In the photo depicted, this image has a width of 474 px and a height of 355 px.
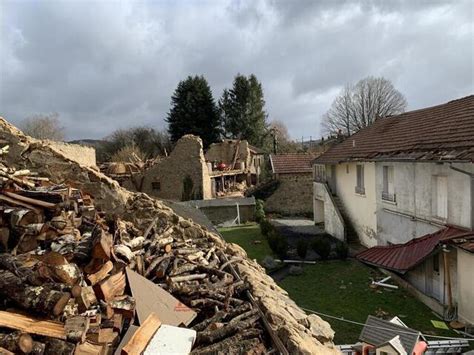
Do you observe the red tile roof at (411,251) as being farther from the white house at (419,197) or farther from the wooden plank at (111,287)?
the wooden plank at (111,287)

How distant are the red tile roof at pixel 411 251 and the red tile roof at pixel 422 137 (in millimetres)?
1994

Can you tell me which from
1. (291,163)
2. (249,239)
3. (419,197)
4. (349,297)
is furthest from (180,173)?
(419,197)

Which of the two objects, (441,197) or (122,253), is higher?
(122,253)

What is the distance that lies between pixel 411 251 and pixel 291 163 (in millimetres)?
19821

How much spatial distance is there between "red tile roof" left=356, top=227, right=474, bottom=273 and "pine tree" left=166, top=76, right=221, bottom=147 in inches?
1366

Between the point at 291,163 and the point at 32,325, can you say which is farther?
the point at 291,163

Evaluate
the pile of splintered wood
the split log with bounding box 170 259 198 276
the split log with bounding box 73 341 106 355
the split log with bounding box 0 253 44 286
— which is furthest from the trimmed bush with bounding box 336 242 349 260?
the split log with bounding box 73 341 106 355

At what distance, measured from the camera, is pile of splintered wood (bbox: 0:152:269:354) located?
339 cm

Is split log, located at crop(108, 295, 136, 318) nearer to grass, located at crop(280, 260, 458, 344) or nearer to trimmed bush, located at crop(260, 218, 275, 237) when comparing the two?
grass, located at crop(280, 260, 458, 344)

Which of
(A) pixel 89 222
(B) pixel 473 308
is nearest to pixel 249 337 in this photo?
(A) pixel 89 222

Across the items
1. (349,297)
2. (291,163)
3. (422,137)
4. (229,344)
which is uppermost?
(422,137)

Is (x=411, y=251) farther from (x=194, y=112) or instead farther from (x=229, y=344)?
(x=194, y=112)

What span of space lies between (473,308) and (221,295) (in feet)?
25.7

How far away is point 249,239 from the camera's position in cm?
2084
